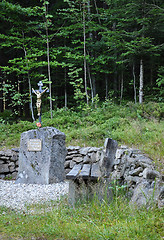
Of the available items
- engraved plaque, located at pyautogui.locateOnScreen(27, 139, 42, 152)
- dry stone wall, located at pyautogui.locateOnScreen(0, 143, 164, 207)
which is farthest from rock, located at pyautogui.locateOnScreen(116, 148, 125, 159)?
engraved plaque, located at pyautogui.locateOnScreen(27, 139, 42, 152)

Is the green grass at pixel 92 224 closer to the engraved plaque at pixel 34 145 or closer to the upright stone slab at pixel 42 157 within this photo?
the upright stone slab at pixel 42 157

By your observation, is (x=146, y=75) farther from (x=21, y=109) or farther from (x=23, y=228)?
(x=23, y=228)

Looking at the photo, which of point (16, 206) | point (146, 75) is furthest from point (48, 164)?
point (146, 75)

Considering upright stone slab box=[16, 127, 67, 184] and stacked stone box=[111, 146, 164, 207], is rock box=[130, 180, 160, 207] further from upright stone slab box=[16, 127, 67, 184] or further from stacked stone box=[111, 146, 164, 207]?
upright stone slab box=[16, 127, 67, 184]

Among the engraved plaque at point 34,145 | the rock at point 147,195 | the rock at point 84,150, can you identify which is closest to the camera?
the rock at point 147,195

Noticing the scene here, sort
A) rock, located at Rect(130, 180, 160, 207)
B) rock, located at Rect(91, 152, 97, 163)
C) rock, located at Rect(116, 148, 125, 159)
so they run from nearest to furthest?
rock, located at Rect(130, 180, 160, 207)
rock, located at Rect(116, 148, 125, 159)
rock, located at Rect(91, 152, 97, 163)

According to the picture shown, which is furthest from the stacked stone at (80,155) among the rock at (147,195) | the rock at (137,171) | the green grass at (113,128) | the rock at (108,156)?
the rock at (147,195)

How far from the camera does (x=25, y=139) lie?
592cm

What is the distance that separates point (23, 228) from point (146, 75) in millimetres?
14212

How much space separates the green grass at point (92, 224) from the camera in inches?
84.2

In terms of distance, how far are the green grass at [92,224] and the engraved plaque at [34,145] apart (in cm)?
273

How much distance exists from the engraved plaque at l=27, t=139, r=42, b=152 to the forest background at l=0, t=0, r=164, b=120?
406 cm

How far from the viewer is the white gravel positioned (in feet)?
13.4

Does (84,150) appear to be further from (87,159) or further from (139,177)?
(139,177)
